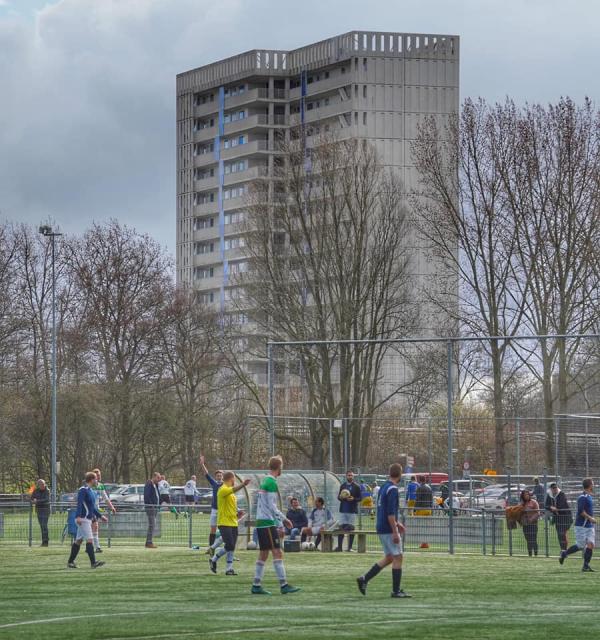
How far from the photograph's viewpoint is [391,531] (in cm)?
1980

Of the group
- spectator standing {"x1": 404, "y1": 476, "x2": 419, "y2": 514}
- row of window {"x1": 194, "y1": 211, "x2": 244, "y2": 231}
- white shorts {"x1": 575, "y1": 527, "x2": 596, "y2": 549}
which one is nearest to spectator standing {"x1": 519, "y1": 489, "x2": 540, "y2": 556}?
white shorts {"x1": 575, "y1": 527, "x2": 596, "y2": 549}

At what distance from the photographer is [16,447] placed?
66.8 metres

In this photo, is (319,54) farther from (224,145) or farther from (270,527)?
(270,527)

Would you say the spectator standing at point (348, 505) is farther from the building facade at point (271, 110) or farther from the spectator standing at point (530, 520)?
the building facade at point (271, 110)

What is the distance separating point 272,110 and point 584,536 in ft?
356

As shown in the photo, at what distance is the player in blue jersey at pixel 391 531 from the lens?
19.7 metres

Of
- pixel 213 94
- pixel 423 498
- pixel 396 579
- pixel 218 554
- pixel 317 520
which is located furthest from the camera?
pixel 213 94

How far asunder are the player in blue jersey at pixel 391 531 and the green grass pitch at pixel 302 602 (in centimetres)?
29

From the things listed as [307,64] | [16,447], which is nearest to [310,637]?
[16,447]

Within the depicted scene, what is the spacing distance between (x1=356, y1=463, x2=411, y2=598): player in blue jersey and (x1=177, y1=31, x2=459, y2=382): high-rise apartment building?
89151mm

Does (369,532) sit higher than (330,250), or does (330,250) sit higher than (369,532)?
(330,250)

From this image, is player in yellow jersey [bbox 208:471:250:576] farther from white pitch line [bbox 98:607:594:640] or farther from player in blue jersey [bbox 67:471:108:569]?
white pitch line [bbox 98:607:594:640]

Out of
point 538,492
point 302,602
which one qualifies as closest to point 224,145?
point 538,492

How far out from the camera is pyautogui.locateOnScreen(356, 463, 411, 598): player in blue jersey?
19.7 meters
